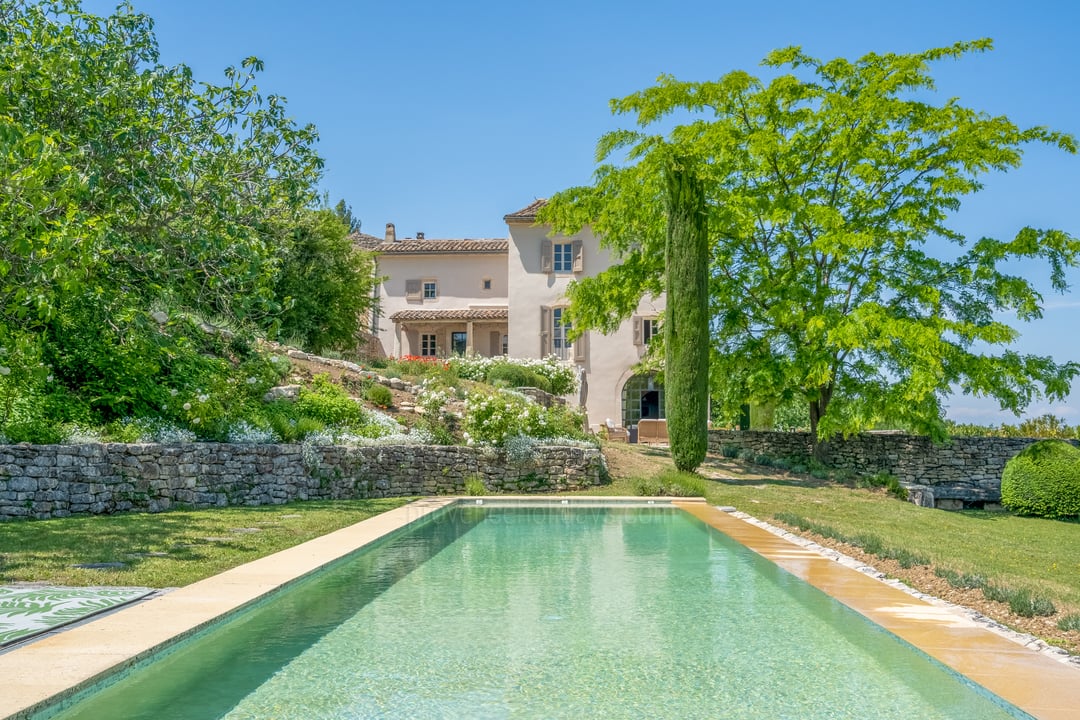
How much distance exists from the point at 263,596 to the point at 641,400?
1038 inches

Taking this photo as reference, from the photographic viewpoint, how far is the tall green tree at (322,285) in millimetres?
21547

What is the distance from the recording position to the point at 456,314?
107 feet

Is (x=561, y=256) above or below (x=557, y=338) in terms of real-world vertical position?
above

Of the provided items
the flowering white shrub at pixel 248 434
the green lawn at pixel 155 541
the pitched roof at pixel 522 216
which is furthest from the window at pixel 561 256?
the green lawn at pixel 155 541

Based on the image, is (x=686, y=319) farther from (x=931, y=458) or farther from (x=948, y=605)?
(x=948, y=605)

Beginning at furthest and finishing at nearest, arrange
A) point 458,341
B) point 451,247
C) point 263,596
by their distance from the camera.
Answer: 1. point 451,247
2. point 458,341
3. point 263,596

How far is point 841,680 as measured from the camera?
4.36 metres

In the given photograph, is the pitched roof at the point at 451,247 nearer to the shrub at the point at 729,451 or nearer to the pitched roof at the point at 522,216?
the pitched roof at the point at 522,216

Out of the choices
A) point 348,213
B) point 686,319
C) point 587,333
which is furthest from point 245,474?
point 348,213

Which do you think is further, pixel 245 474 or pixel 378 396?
pixel 378 396

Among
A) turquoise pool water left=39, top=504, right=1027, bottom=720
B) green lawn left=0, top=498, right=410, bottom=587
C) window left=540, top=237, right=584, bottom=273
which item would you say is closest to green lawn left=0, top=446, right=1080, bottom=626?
green lawn left=0, top=498, right=410, bottom=587

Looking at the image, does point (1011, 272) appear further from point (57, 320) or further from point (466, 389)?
point (57, 320)

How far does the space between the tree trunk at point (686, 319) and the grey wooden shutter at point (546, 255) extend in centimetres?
1305

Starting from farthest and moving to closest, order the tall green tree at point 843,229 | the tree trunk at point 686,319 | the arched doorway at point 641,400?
the arched doorway at point 641,400
the tall green tree at point 843,229
the tree trunk at point 686,319
